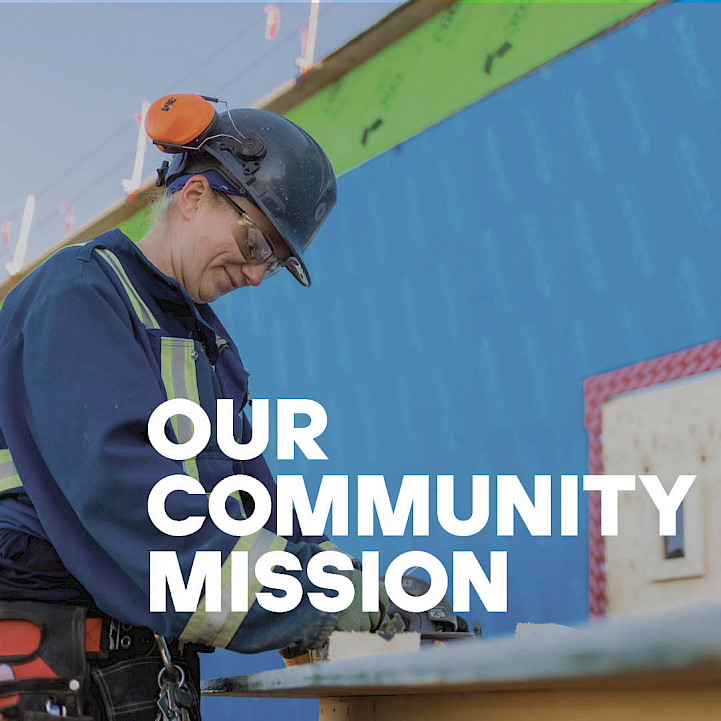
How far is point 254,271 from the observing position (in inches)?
78.0

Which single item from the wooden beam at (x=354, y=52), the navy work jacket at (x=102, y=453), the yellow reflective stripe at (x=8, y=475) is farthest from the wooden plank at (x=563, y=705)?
the wooden beam at (x=354, y=52)

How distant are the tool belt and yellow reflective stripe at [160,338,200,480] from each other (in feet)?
0.94

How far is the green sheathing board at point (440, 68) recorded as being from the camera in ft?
9.57

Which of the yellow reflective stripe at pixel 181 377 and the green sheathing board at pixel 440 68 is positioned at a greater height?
the green sheathing board at pixel 440 68

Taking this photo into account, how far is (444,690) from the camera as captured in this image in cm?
114

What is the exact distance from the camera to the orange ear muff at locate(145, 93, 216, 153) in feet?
6.44

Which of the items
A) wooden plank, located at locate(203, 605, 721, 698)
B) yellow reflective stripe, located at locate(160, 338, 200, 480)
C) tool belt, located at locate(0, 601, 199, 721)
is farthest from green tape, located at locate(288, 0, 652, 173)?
wooden plank, located at locate(203, 605, 721, 698)

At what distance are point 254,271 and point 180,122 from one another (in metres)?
0.32

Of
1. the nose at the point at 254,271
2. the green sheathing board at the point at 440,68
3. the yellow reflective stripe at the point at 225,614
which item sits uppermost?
the green sheathing board at the point at 440,68

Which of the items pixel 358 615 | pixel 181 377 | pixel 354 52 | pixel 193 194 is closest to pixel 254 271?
pixel 193 194

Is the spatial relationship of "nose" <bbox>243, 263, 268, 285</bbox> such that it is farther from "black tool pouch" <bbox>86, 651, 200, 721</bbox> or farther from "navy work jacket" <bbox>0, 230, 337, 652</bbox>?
"black tool pouch" <bbox>86, 651, 200, 721</bbox>

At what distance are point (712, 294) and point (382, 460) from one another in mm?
1339

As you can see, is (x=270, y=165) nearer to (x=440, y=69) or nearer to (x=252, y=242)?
(x=252, y=242)

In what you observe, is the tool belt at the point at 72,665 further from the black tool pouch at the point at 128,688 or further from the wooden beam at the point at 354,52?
the wooden beam at the point at 354,52
